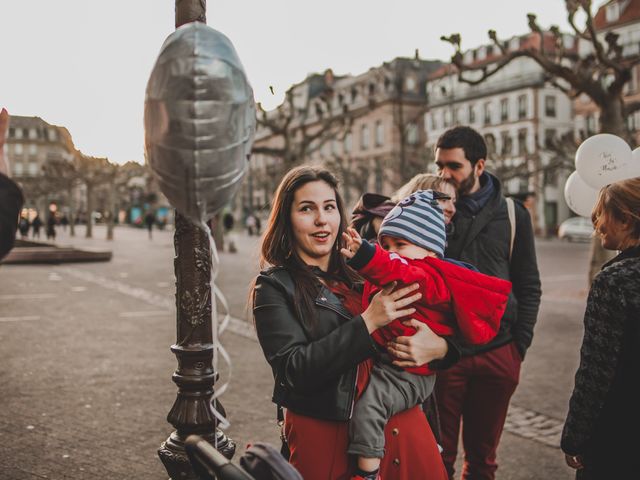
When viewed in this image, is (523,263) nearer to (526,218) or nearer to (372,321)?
(526,218)

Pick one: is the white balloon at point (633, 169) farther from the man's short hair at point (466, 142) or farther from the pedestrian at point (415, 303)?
the pedestrian at point (415, 303)

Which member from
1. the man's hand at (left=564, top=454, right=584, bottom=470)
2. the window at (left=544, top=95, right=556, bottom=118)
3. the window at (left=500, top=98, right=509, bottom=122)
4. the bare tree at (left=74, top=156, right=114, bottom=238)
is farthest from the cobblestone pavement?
the window at (left=500, top=98, right=509, bottom=122)

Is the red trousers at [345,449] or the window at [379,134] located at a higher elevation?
the window at [379,134]

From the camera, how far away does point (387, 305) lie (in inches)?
83.7

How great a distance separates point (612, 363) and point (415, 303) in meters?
0.82

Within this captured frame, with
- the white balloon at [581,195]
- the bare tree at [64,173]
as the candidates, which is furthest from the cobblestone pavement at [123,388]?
the bare tree at [64,173]

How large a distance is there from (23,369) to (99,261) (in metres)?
16.8

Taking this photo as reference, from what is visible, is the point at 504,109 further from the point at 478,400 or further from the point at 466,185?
the point at 478,400

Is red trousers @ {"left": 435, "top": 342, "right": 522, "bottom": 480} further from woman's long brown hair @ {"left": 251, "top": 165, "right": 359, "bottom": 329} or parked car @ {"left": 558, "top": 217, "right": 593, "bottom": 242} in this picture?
parked car @ {"left": 558, "top": 217, "right": 593, "bottom": 242}

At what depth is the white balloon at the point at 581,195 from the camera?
161 inches

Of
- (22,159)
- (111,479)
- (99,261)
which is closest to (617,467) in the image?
(111,479)

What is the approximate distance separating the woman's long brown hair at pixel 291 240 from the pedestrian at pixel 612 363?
0.96 meters

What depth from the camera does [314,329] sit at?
2.24 metres

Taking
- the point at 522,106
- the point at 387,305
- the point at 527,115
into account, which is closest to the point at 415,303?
the point at 387,305
